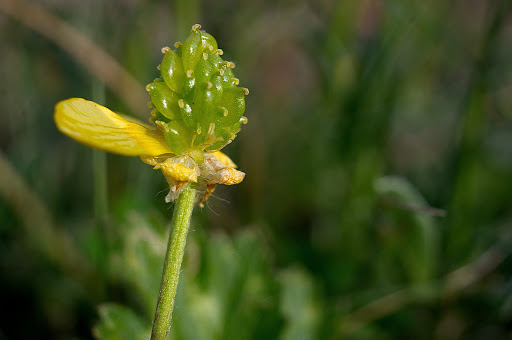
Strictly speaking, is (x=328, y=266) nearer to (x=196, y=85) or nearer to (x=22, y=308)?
(x=22, y=308)

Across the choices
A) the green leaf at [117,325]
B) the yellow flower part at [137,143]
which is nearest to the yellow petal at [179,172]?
the yellow flower part at [137,143]

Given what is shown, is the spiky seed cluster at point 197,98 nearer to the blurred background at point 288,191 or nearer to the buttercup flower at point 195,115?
the buttercup flower at point 195,115

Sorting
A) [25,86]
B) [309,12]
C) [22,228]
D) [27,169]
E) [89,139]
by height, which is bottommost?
[89,139]

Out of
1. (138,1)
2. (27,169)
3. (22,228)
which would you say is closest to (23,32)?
(138,1)

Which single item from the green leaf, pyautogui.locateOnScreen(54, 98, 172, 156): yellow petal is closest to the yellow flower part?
pyautogui.locateOnScreen(54, 98, 172, 156): yellow petal

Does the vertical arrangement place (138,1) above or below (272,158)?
above

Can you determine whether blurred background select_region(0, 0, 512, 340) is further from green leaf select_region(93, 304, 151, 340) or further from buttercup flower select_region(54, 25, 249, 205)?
buttercup flower select_region(54, 25, 249, 205)

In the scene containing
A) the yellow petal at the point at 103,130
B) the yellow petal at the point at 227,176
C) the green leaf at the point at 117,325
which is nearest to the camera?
the yellow petal at the point at 103,130
